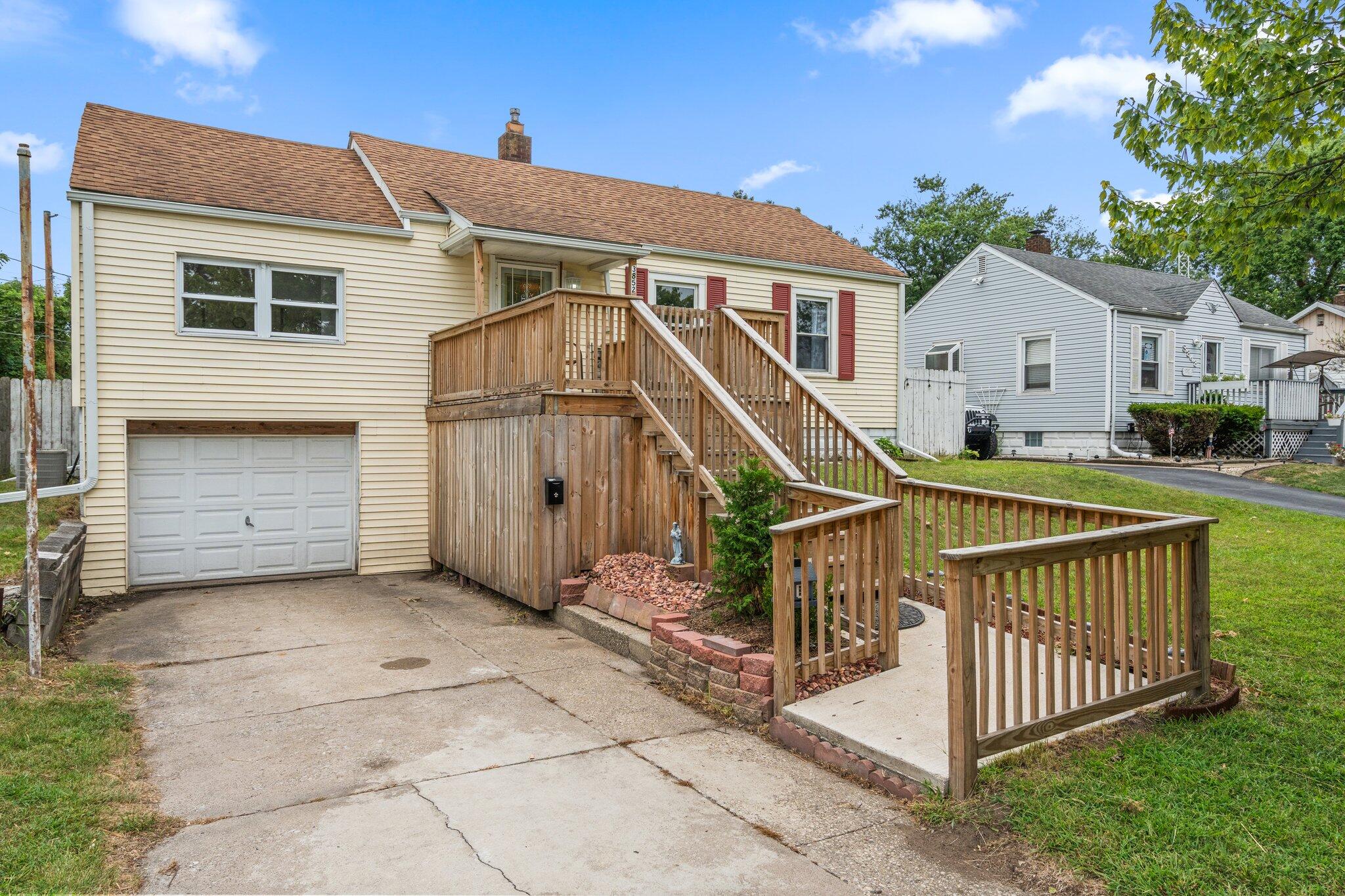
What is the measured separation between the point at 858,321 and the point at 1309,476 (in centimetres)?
866

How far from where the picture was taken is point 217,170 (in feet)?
36.2

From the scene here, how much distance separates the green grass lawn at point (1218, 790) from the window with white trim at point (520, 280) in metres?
9.12

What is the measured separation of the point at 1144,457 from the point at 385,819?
1893 cm

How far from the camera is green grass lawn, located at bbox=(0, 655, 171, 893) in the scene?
3.24m

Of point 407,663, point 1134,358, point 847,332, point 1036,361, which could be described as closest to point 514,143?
point 847,332

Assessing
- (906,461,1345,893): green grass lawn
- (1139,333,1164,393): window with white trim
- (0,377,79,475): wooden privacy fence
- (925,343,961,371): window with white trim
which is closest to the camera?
(906,461,1345,893): green grass lawn

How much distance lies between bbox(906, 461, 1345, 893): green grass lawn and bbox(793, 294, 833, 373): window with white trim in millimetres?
8724

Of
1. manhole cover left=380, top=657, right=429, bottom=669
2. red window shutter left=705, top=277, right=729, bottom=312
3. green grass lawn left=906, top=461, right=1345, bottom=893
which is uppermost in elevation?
red window shutter left=705, top=277, right=729, bottom=312

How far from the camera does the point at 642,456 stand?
8.14 meters

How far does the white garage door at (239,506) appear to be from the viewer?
33.3 ft

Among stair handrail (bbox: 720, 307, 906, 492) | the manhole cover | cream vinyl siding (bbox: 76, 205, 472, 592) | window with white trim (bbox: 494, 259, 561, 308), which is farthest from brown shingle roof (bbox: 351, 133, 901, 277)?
the manhole cover

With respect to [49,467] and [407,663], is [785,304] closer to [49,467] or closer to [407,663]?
[407,663]

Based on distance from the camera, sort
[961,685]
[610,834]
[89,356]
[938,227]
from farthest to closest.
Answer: [938,227]
[89,356]
[961,685]
[610,834]

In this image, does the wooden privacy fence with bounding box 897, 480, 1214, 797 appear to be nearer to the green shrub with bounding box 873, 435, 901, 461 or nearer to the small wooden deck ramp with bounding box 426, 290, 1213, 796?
the small wooden deck ramp with bounding box 426, 290, 1213, 796
